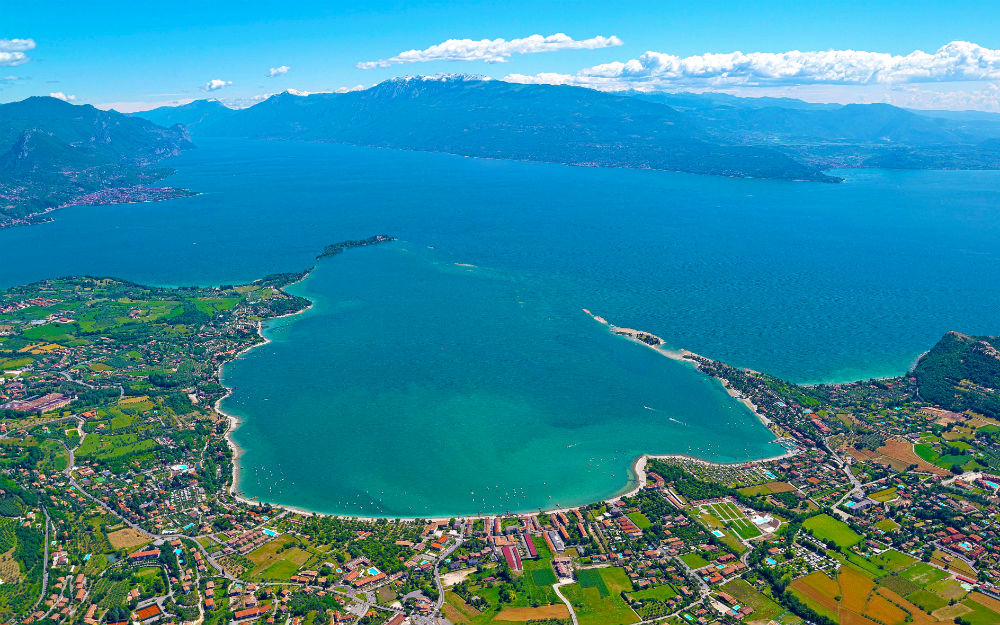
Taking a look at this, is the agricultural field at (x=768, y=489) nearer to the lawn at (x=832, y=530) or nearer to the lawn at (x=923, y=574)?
the lawn at (x=832, y=530)

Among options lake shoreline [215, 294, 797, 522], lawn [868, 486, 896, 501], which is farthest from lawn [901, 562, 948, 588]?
lake shoreline [215, 294, 797, 522]

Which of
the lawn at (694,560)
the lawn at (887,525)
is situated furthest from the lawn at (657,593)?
the lawn at (887,525)

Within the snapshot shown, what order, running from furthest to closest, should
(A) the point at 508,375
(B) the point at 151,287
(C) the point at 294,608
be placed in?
(B) the point at 151,287, (A) the point at 508,375, (C) the point at 294,608

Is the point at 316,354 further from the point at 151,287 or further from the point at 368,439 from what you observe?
the point at 151,287

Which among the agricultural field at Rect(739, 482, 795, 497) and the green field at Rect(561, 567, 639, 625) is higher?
the agricultural field at Rect(739, 482, 795, 497)

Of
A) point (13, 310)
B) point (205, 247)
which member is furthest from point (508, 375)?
point (205, 247)

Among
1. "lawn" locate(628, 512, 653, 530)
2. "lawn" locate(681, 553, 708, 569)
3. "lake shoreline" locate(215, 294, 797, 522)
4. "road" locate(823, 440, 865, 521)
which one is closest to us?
"lawn" locate(681, 553, 708, 569)

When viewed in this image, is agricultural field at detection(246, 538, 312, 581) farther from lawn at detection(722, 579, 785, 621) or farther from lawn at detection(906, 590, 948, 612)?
lawn at detection(906, 590, 948, 612)
